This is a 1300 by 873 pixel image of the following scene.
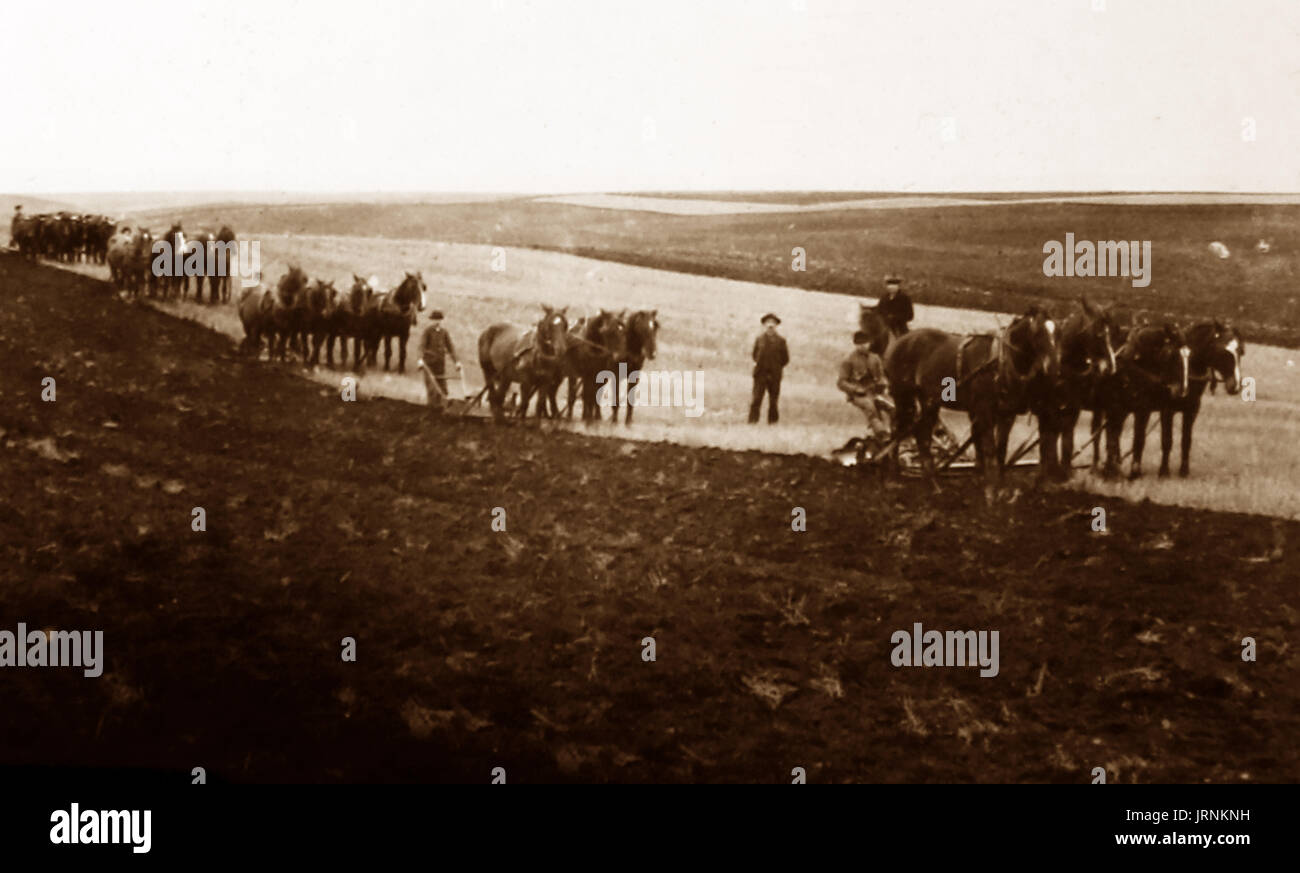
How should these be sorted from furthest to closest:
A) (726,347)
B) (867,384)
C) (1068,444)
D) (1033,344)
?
1. (726,347)
2. (867,384)
3. (1068,444)
4. (1033,344)

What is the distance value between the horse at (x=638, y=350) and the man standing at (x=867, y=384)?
1.10 metres

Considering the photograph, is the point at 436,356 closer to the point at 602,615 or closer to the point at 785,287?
the point at 785,287

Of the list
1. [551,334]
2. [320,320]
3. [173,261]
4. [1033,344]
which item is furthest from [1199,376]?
[173,261]

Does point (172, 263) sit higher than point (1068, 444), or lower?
higher

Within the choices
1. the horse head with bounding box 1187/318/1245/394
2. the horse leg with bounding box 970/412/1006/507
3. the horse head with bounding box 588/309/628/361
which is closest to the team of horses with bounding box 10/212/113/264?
the horse head with bounding box 588/309/628/361

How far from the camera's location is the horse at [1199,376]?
6.90m

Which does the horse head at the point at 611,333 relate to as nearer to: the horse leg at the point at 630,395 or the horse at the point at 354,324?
the horse leg at the point at 630,395

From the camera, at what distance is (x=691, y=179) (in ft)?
25.5

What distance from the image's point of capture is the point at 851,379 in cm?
757

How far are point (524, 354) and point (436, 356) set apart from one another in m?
0.67

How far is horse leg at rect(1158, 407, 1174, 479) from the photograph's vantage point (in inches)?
272

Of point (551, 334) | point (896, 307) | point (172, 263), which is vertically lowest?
point (551, 334)
